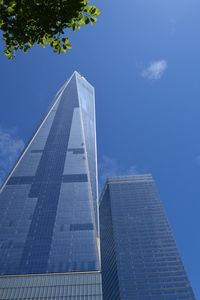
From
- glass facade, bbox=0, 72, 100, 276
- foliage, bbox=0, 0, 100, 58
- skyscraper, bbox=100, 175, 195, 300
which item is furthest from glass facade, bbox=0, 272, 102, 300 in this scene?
foliage, bbox=0, 0, 100, 58

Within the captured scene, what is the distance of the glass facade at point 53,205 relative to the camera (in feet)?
250

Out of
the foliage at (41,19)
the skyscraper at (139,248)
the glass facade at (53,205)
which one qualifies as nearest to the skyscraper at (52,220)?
the glass facade at (53,205)

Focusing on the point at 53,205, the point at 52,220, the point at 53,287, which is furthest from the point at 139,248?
the point at 53,287

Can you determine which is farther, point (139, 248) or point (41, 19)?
point (139, 248)

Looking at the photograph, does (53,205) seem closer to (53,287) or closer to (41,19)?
(53,287)

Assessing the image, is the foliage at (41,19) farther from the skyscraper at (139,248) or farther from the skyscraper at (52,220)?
the skyscraper at (139,248)

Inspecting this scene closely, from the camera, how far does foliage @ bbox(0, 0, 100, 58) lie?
7965mm

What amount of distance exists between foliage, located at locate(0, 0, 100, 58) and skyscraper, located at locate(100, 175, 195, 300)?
390 feet

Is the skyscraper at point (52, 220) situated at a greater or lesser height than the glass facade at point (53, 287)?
greater

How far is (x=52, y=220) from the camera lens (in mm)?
89688

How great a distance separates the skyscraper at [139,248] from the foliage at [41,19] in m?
119

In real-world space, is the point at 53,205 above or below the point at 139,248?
above

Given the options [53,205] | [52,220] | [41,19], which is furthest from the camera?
[53,205]

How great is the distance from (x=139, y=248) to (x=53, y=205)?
6196 cm
